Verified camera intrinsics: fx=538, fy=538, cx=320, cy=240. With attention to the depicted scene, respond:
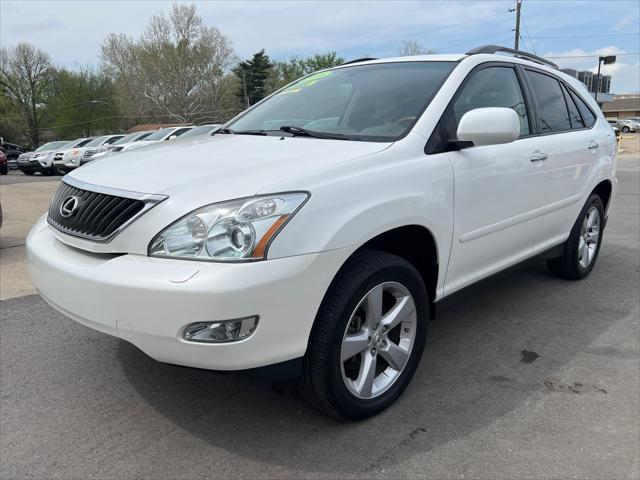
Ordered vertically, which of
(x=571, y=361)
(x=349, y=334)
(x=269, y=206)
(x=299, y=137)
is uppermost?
(x=299, y=137)

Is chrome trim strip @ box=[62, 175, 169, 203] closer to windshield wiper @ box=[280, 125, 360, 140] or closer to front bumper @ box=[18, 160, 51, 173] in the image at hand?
windshield wiper @ box=[280, 125, 360, 140]

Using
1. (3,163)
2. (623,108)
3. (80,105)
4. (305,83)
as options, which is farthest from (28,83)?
(623,108)

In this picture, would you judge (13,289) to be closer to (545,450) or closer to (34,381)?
(34,381)

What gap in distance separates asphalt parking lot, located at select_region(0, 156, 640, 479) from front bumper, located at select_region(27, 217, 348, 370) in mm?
393

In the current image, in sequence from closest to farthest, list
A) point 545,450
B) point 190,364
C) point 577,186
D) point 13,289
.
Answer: point 190,364, point 545,450, point 577,186, point 13,289

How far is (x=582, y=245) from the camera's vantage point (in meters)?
4.61

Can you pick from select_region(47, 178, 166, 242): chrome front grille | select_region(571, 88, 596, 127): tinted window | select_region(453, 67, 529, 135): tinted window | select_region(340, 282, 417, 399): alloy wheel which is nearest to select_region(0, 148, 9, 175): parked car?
select_region(47, 178, 166, 242): chrome front grille

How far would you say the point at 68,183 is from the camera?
2666 millimetres

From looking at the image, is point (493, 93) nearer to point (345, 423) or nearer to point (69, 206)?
point (345, 423)

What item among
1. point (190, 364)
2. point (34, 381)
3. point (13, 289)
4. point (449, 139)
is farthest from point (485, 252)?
point (13, 289)

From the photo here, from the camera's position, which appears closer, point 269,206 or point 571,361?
point 269,206

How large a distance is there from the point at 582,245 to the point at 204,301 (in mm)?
3778

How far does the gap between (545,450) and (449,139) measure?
157 cm

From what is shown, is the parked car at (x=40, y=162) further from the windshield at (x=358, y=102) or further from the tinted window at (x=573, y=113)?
the tinted window at (x=573, y=113)
